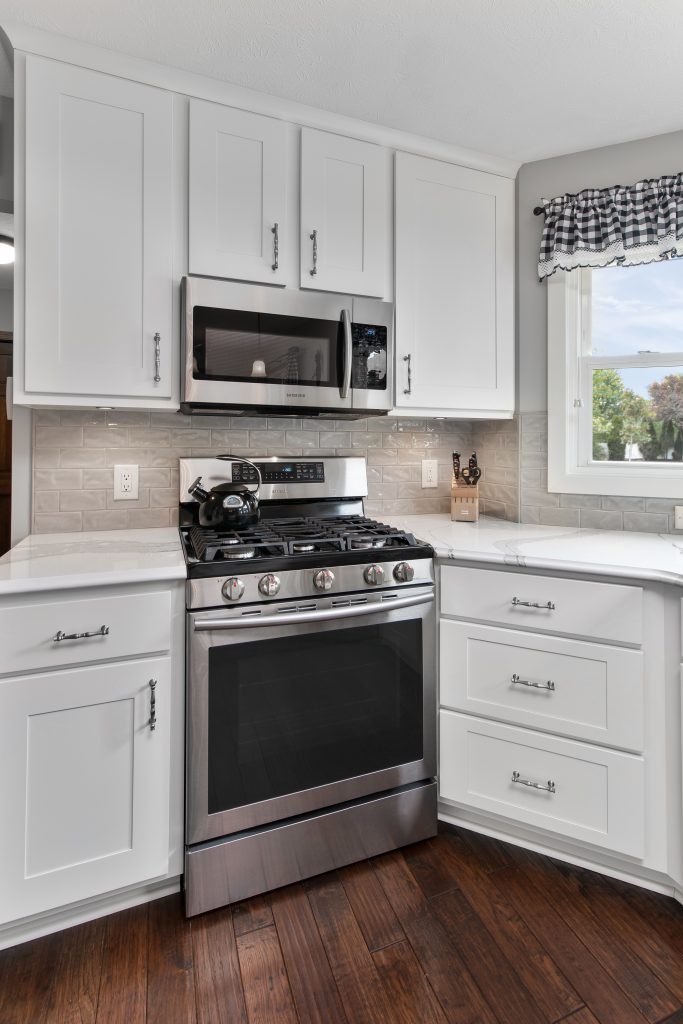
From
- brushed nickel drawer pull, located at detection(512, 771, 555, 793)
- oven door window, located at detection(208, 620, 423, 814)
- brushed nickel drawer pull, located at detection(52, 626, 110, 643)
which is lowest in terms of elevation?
brushed nickel drawer pull, located at detection(512, 771, 555, 793)

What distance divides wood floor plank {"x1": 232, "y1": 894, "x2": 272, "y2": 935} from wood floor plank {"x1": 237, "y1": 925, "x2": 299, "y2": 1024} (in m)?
0.02

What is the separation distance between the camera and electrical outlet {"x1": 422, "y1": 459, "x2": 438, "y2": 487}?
2.57m

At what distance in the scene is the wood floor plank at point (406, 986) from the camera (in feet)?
4.08

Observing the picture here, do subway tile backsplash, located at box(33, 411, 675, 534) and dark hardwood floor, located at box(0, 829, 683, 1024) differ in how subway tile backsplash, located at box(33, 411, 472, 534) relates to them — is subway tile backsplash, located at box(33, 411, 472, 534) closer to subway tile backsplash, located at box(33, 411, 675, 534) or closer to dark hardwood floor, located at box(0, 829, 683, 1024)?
subway tile backsplash, located at box(33, 411, 675, 534)

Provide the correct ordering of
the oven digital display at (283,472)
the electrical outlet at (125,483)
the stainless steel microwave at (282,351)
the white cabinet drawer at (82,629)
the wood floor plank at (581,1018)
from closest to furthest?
the wood floor plank at (581,1018) → the white cabinet drawer at (82,629) → the stainless steel microwave at (282,351) → the electrical outlet at (125,483) → the oven digital display at (283,472)

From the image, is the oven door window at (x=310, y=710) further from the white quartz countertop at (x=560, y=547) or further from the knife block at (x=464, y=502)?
the knife block at (x=464, y=502)

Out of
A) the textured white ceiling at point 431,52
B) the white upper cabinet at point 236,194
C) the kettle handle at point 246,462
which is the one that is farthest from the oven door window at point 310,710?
the textured white ceiling at point 431,52

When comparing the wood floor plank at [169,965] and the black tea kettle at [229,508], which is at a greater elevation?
the black tea kettle at [229,508]

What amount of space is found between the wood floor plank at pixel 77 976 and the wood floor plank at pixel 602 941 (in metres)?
1.18

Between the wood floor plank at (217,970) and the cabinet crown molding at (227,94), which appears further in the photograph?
the cabinet crown molding at (227,94)

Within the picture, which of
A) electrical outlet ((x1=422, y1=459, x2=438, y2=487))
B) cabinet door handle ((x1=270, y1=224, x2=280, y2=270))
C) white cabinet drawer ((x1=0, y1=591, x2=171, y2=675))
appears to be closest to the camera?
white cabinet drawer ((x1=0, y1=591, x2=171, y2=675))

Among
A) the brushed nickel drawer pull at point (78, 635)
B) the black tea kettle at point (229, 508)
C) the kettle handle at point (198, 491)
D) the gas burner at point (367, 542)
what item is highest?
the kettle handle at point (198, 491)

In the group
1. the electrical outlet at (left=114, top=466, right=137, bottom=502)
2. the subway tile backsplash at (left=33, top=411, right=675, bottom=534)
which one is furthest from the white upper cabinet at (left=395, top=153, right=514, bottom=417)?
the electrical outlet at (left=114, top=466, right=137, bottom=502)

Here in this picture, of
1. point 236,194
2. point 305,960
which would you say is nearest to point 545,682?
point 305,960
